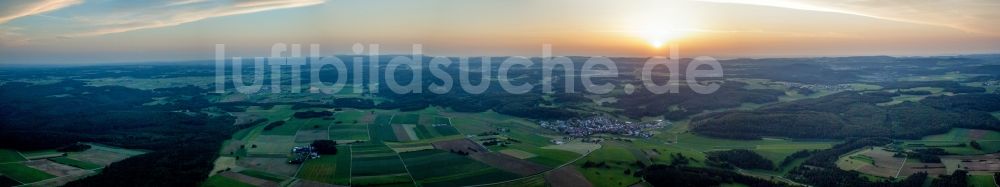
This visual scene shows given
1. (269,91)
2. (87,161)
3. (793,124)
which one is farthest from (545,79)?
(87,161)

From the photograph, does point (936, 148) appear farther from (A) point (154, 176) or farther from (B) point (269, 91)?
(B) point (269, 91)

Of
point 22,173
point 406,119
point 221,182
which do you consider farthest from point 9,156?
point 406,119

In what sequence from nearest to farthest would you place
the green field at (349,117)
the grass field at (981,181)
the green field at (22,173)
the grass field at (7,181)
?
1. the grass field at (7,181)
2. the grass field at (981,181)
3. the green field at (22,173)
4. the green field at (349,117)

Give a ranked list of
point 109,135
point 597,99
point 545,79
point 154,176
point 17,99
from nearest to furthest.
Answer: point 154,176, point 109,135, point 17,99, point 597,99, point 545,79

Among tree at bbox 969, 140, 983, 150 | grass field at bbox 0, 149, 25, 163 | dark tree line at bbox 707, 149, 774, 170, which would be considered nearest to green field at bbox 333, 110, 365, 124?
grass field at bbox 0, 149, 25, 163

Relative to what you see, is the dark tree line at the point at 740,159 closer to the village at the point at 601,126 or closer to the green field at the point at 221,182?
the village at the point at 601,126

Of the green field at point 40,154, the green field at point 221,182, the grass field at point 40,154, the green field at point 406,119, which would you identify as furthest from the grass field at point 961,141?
the green field at point 40,154

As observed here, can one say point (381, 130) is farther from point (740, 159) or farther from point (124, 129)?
point (740, 159)
